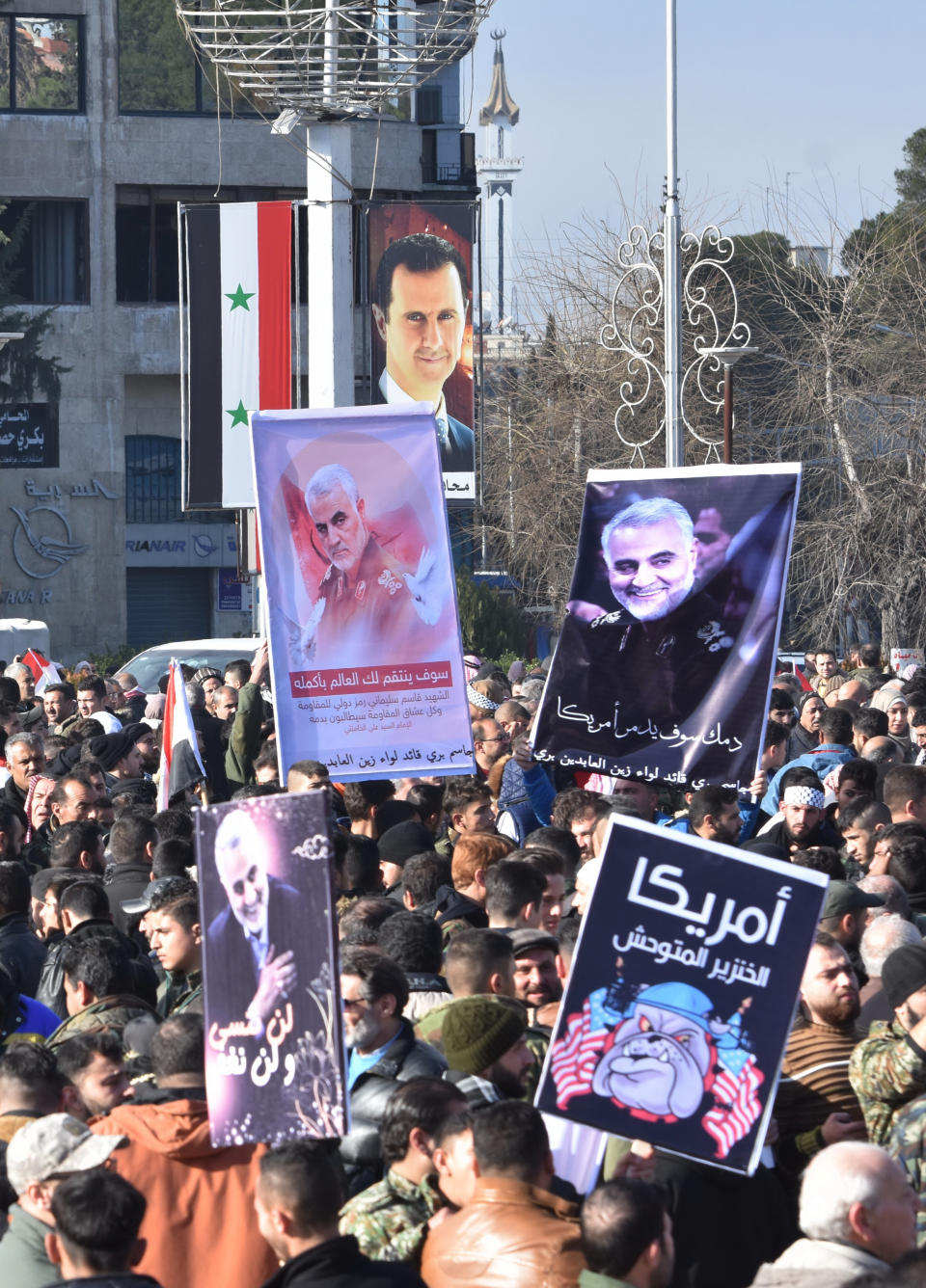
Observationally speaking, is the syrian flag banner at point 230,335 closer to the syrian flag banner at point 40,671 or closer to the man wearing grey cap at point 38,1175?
the syrian flag banner at point 40,671

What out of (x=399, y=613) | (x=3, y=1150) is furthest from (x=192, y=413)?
(x=3, y=1150)

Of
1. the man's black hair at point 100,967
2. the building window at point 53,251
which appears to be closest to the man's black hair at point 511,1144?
the man's black hair at point 100,967

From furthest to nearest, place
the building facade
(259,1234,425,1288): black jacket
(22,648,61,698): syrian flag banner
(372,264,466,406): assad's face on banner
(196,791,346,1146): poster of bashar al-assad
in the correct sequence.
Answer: the building facade < (372,264,466,406): assad's face on banner < (22,648,61,698): syrian flag banner < (196,791,346,1146): poster of bashar al-assad < (259,1234,425,1288): black jacket

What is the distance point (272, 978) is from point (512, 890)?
2.38 m

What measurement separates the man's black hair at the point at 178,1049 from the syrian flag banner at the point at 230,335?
46.3 ft

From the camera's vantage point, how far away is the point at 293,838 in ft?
14.7

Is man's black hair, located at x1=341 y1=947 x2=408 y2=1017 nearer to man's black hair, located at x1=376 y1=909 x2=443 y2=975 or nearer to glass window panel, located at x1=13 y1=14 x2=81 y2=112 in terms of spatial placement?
man's black hair, located at x1=376 y1=909 x2=443 y2=975

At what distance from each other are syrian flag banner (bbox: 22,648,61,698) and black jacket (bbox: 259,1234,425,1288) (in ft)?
42.6

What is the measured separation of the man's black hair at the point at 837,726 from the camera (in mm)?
10828

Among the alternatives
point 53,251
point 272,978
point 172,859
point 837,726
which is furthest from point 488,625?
point 272,978

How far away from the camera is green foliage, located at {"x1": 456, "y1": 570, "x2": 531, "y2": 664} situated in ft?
96.1

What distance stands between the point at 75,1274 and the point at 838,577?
→ 23.1 m

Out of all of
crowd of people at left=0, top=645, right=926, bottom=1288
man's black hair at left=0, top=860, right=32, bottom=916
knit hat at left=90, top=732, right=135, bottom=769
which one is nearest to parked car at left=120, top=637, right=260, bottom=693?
knit hat at left=90, top=732, right=135, bottom=769

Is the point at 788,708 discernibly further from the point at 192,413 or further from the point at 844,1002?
the point at 192,413
